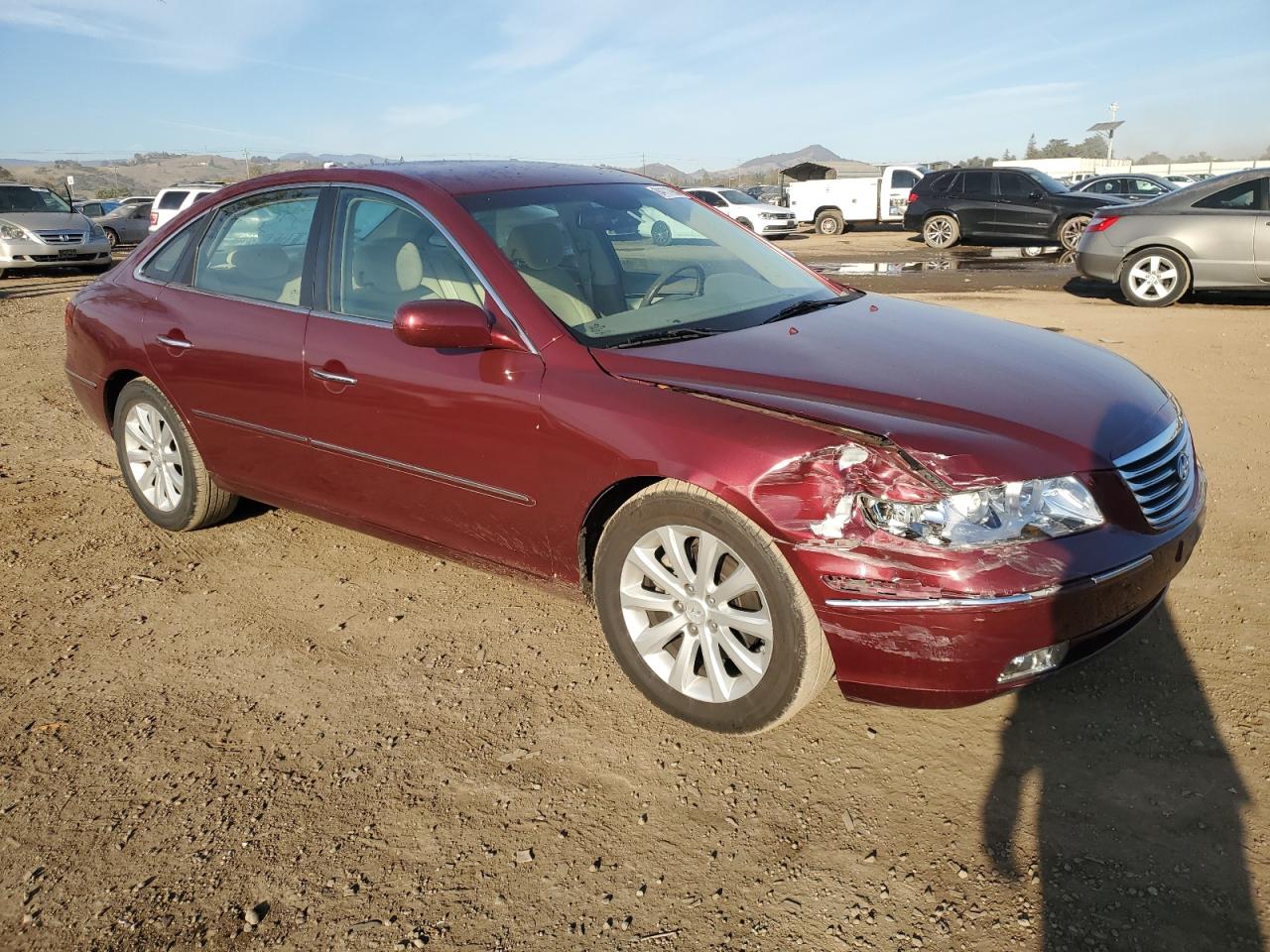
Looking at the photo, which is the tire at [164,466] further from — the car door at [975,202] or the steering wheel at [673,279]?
the car door at [975,202]

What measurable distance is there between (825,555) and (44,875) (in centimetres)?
212

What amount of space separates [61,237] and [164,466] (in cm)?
1559

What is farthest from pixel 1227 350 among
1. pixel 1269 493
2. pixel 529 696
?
pixel 529 696

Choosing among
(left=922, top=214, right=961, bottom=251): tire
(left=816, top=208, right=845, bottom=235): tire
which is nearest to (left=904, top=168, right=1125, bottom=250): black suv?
(left=922, top=214, right=961, bottom=251): tire

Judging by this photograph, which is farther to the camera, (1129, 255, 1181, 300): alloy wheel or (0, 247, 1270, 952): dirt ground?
(1129, 255, 1181, 300): alloy wheel

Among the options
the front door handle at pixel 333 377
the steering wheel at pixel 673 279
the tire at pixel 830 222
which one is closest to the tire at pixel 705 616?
the steering wheel at pixel 673 279

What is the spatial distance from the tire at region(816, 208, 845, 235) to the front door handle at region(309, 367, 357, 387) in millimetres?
26127

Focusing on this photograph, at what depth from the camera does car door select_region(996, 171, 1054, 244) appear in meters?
20.1

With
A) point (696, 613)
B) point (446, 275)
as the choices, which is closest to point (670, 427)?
point (696, 613)

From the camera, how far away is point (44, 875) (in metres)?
2.47

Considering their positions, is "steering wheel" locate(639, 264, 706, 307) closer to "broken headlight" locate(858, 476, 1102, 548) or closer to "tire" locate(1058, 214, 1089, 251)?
"broken headlight" locate(858, 476, 1102, 548)

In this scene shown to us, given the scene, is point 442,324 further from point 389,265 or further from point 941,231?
point 941,231

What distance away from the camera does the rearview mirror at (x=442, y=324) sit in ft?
10.2

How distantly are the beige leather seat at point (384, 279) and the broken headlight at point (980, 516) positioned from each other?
186 cm
